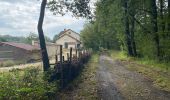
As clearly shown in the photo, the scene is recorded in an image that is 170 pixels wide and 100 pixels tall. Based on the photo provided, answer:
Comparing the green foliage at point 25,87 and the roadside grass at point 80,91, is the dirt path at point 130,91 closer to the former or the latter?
the roadside grass at point 80,91

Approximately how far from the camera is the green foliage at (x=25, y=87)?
957 centimetres

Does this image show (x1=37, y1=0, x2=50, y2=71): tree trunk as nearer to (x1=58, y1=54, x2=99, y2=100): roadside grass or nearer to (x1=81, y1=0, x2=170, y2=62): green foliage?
(x1=58, y1=54, x2=99, y2=100): roadside grass

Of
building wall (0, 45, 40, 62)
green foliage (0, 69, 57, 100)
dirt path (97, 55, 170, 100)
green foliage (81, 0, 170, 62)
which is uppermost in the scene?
green foliage (81, 0, 170, 62)

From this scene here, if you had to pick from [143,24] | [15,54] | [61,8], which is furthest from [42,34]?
[15,54]

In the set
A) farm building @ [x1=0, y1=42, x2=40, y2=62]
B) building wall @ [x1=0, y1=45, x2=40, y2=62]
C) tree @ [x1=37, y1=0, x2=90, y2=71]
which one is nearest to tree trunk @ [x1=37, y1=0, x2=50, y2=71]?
tree @ [x1=37, y1=0, x2=90, y2=71]

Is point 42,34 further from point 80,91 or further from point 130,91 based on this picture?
point 130,91

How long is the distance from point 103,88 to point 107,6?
1905 centimetres

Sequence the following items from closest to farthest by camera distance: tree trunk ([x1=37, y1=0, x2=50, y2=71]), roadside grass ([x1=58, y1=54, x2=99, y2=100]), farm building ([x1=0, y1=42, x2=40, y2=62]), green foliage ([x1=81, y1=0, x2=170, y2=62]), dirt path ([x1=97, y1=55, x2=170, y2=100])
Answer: dirt path ([x1=97, y1=55, x2=170, y2=100]) → roadside grass ([x1=58, y1=54, x2=99, y2=100]) → tree trunk ([x1=37, y1=0, x2=50, y2=71]) → green foliage ([x1=81, y1=0, x2=170, y2=62]) → farm building ([x1=0, y1=42, x2=40, y2=62])

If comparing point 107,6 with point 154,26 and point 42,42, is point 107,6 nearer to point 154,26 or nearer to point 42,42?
point 154,26

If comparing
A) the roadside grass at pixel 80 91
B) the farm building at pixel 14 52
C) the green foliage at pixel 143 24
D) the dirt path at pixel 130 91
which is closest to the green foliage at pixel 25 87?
the roadside grass at pixel 80 91

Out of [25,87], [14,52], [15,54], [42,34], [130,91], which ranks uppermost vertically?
[42,34]

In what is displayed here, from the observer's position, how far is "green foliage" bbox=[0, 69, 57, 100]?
957 centimetres

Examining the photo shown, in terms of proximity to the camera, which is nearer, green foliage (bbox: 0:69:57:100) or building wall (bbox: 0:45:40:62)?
green foliage (bbox: 0:69:57:100)

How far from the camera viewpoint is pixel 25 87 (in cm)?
1082
